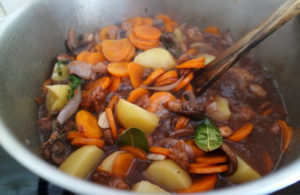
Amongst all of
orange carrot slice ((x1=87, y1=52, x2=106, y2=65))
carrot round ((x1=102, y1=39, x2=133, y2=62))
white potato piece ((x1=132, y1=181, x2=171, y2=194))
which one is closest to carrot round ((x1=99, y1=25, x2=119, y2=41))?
carrot round ((x1=102, y1=39, x2=133, y2=62))

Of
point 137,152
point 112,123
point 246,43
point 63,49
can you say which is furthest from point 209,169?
point 63,49

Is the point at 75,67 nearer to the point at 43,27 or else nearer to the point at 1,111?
the point at 43,27

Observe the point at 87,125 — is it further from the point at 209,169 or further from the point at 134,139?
the point at 209,169

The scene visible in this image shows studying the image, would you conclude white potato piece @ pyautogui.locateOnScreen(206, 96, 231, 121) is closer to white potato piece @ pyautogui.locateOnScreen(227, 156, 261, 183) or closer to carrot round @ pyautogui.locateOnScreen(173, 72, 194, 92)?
carrot round @ pyautogui.locateOnScreen(173, 72, 194, 92)

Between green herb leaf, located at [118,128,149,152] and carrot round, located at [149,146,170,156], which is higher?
green herb leaf, located at [118,128,149,152]

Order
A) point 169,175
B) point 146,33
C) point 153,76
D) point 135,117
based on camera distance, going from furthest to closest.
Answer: point 146,33 < point 153,76 < point 135,117 < point 169,175
